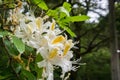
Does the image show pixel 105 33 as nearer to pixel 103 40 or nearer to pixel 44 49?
pixel 103 40

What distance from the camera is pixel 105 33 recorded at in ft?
29.0

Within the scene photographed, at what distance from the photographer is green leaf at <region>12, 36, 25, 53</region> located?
0.72 meters

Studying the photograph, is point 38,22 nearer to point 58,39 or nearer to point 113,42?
point 58,39

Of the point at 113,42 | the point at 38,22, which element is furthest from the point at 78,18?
the point at 113,42

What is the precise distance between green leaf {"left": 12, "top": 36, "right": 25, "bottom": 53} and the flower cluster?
0.02 metres

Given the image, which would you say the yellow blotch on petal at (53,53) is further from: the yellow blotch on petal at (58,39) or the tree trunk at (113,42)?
the tree trunk at (113,42)

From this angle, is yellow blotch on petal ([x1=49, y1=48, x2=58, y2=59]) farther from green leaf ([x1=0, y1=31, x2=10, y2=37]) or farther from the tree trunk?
the tree trunk

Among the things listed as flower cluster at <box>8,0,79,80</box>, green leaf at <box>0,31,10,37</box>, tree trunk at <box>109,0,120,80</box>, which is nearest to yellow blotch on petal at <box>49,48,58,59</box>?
flower cluster at <box>8,0,79,80</box>

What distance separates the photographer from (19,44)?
0.73 m

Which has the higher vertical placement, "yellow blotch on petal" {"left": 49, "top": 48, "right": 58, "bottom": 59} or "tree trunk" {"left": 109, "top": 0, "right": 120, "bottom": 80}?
"yellow blotch on petal" {"left": 49, "top": 48, "right": 58, "bottom": 59}

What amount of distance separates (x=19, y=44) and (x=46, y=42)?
54mm

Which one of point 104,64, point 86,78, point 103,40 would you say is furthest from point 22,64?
point 104,64

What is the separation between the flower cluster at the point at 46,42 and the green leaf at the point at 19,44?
2 centimetres

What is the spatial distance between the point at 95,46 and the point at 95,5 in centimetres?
94
